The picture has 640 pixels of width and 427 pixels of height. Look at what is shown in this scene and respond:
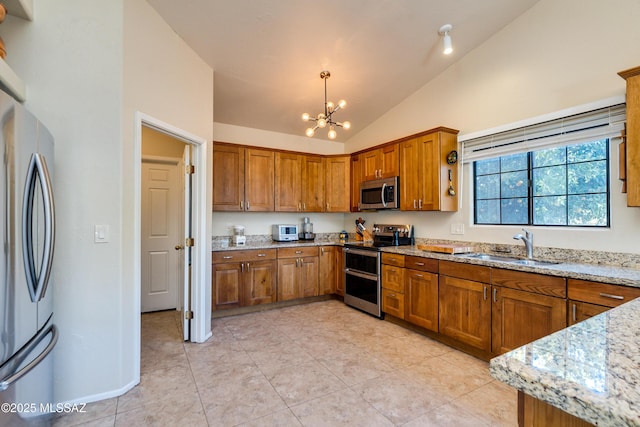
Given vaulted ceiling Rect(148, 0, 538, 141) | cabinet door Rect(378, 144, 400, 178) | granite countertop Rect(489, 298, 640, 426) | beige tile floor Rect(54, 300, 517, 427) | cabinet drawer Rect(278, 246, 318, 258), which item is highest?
vaulted ceiling Rect(148, 0, 538, 141)

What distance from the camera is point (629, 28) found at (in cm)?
234

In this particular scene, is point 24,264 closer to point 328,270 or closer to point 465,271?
point 465,271

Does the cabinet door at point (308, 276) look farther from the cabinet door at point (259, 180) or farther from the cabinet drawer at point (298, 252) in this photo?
the cabinet door at point (259, 180)

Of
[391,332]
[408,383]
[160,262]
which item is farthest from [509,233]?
[160,262]

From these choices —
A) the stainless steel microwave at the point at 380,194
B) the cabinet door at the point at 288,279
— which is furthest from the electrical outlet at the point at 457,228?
the cabinet door at the point at 288,279

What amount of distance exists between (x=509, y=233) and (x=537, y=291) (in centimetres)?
94

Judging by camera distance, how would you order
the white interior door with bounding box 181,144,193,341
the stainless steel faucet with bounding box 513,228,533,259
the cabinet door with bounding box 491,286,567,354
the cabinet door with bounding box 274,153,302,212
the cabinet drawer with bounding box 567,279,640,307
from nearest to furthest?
the cabinet drawer with bounding box 567,279,640,307
the cabinet door with bounding box 491,286,567,354
the stainless steel faucet with bounding box 513,228,533,259
the white interior door with bounding box 181,144,193,341
the cabinet door with bounding box 274,153,302,212

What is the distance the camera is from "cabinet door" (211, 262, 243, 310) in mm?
3732

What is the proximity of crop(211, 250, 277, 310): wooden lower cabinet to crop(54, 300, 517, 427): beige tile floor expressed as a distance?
0.44 metres

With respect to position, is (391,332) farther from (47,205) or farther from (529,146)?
(47,205)

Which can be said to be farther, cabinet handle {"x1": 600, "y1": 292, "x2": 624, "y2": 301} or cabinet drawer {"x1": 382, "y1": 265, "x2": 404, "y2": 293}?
cabinet drawer {"x1": 382, "y1": 265, "x2": 404, "y2": 293}

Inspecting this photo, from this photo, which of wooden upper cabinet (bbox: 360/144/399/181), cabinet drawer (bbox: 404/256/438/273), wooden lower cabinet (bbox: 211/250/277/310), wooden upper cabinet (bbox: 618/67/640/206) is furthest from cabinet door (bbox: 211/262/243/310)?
wooden upper cabinet (bbox: 618/67/640/206)

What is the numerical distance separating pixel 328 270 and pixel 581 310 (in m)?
3.03

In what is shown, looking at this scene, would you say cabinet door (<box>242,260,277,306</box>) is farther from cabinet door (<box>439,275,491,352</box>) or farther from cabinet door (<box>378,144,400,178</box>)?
cabinet door (<box>439,275,491,352</box>)
